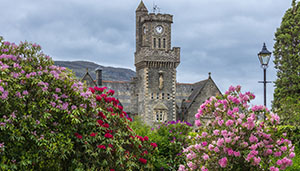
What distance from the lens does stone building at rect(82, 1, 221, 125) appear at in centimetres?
5872

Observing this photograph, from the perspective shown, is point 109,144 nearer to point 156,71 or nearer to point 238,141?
point 238,141

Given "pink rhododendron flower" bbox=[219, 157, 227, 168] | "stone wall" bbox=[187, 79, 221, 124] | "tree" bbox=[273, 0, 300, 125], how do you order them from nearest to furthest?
"pink rhododendron flower" bbox=[219, 157, 227, 168] < "tree" bbox=[273, 0, 300, 125] < "stone wall" bbox=[187, 79, 221, 124]

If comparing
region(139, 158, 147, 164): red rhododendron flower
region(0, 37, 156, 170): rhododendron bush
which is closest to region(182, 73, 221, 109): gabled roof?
region(139, 158, 147, 164): red rhododendron flower

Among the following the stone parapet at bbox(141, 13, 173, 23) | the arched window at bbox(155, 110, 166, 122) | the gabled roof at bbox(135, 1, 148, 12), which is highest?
the gabled roof at bbox(135, 1, 148, 12)

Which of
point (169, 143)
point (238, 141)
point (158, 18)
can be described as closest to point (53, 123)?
point (238, 141)

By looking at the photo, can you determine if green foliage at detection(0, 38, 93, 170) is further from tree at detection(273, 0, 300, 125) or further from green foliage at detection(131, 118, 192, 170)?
tree at detection(273, 0, 300, 125)

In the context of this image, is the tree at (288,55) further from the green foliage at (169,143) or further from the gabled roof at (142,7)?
the gabled roof at (142,7)

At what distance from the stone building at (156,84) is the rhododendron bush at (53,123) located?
45.5 m

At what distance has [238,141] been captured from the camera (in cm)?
977

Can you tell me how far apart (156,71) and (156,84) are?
1.96 m

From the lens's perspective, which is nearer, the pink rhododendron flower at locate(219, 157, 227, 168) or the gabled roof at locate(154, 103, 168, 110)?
the pink rhododendron flower at locate(219, 157, 227, 168)

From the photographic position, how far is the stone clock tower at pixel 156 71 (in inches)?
2307

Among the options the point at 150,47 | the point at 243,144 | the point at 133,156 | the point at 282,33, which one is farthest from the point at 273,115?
the point at 150,47

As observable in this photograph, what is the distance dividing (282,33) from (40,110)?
37.5 meters
